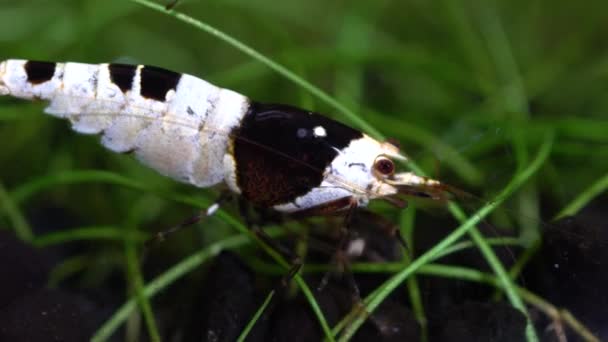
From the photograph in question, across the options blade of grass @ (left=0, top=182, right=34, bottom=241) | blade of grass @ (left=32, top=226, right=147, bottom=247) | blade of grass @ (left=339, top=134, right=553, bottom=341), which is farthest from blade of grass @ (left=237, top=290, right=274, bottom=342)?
blade of grass @ (left=0, top=182, right=34, bottom=241)

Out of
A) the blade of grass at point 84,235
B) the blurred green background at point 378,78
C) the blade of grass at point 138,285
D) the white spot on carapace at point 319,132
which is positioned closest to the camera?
the white spot on carapace at point 319,132

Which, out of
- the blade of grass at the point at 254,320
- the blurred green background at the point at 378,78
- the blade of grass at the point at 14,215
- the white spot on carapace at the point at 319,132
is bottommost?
the blade of grass at the point at 254,320

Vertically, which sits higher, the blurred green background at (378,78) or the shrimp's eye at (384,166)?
the blurred green background at (378,78)

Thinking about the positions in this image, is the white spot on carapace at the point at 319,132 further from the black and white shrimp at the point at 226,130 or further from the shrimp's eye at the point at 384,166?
the shrimp's eye at the point at 384,166

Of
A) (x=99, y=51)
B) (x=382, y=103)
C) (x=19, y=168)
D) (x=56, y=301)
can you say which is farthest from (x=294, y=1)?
(x=56, y=301)

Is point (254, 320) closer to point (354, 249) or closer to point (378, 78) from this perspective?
point (354, 249)

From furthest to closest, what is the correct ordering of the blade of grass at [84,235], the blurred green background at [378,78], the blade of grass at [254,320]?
the blurred green background at [378,78] < the blade of grass at [84,235] < the blade of grass at [254,320]

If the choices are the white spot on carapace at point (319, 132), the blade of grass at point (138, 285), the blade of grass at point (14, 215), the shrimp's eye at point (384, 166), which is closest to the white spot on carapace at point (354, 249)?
the shrimp's eye at point (384, 166)

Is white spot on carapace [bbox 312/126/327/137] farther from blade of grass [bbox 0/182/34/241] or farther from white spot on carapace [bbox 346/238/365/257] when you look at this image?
blade of grass [bbox 0/182/34/241]
